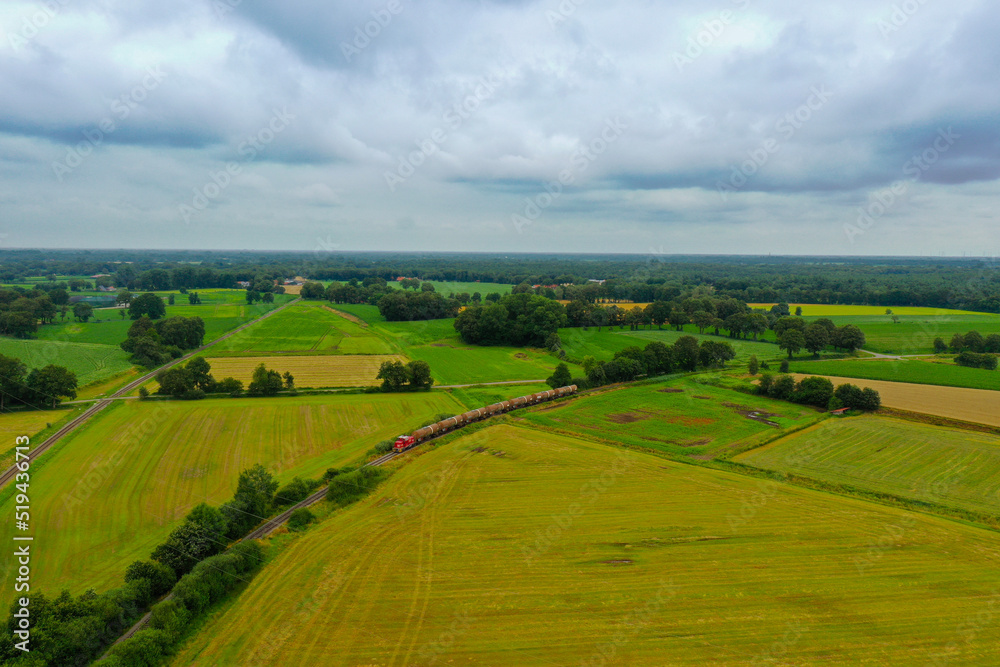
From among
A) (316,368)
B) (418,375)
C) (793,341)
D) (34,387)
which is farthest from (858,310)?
(34,387)

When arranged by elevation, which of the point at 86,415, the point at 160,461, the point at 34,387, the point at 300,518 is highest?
the point at 34,387

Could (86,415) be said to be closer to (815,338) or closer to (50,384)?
(50,384)

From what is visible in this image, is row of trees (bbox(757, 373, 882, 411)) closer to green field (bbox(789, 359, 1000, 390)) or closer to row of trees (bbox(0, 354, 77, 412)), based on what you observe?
green field (bbox(789, 359, 1000, 390))

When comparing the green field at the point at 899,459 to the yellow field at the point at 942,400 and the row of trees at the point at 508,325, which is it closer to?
the yellow field at the point at 942,400

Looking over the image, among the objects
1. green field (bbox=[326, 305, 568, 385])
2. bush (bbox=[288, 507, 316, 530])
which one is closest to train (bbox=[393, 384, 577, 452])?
green field (bbox=[326, 305, 568, 385])

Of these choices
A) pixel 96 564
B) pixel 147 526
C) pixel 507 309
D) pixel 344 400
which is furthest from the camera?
pixel 507 309

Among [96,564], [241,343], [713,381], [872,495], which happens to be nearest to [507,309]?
[713,381]

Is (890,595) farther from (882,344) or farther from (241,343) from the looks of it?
(241,343)
